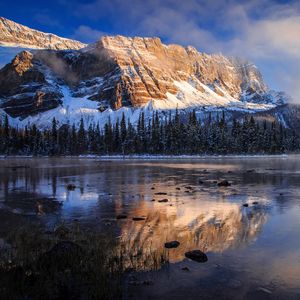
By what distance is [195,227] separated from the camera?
839 inches

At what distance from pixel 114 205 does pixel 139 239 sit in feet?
36.5

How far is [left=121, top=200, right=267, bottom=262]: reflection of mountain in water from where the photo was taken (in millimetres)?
17609

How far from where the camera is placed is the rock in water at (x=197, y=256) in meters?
15.4

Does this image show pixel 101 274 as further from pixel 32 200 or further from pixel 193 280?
pixel 32 200

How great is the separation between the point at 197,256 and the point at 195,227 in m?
5.82

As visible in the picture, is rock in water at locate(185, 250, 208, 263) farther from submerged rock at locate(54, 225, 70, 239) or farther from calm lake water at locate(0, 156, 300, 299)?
submerged rock at locate(54, 225, 70, 239)

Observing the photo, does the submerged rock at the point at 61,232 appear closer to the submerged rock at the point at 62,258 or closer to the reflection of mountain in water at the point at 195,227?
the reflection of mountain in water at the point at 195,227

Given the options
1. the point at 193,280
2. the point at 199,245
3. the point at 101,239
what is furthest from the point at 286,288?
the point at 101,239

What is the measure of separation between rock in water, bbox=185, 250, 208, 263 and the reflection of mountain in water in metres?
0.34

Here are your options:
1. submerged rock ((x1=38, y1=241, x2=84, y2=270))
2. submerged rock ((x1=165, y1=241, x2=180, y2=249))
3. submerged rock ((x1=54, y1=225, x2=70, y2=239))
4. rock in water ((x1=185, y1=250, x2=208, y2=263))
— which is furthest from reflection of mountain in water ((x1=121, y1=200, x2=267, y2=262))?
submerged rock ((x1=38, y1=241, x2=84, y2=270))

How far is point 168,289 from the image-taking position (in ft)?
41.3

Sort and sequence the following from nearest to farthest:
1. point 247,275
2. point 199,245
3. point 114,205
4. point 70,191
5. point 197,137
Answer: point 247,275
point 199,245
point 114,205
point 70,191
point 197,137

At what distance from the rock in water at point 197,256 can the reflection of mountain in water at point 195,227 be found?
0.34 meters

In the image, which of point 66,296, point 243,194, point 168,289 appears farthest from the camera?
point 243,194
